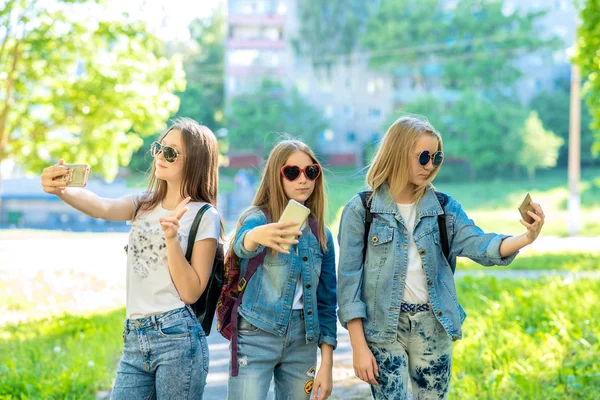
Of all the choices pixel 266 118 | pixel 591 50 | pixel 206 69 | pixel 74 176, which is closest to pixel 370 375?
pixel 74 176

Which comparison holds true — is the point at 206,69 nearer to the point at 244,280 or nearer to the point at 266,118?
the point at 266,118

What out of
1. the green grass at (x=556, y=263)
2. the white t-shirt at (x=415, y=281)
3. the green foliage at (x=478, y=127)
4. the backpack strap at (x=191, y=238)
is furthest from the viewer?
the green foliage at (x=478, y=127)

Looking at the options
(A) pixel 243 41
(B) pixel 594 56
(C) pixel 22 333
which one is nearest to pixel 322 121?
(A) pixel 243 41

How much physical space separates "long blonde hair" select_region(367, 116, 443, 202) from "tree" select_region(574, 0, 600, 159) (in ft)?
27.9

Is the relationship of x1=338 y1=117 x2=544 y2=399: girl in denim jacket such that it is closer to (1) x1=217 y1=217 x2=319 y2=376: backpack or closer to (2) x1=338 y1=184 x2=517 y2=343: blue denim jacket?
(2) x1=338 y1=184 x2=517 y2=343: blue denim jacket

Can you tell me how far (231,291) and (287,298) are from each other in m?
0.29

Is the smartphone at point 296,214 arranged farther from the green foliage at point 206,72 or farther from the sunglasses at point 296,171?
the green foliage at point 206,72

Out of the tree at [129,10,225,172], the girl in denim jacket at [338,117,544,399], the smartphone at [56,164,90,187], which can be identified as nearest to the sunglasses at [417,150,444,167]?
the girl in denim jacket at [338,117,544,399]

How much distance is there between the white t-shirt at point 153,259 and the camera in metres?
3.46

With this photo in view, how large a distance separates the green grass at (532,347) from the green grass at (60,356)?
2827 millimetres

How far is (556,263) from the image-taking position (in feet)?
49.1

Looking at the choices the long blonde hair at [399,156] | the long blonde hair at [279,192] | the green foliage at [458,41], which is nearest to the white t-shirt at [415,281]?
the long blonde hair at [399,156]

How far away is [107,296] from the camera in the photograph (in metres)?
11.4

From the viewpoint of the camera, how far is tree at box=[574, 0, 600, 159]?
11312mm
